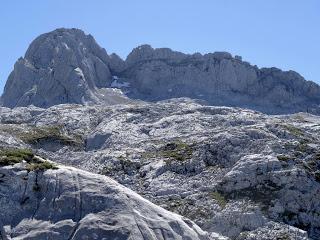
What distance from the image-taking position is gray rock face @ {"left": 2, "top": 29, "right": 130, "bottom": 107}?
155375mm

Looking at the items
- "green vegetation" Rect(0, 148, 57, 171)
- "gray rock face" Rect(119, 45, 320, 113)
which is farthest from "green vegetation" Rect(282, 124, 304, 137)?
"gray rock face" Rect(119, 45, 320, 113)

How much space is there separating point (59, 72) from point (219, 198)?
4643 inches

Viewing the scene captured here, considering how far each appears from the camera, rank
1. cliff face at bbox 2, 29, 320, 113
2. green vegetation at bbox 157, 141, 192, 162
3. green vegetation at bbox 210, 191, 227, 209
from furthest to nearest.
A: cliff face at bbox 2, 29, 320, 113 → green vegetation at bbox 157, 141, 192, 162 → green vegetation at bbox 210, 191, 227, 209

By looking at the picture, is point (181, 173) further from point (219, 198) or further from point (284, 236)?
point (284, 236)

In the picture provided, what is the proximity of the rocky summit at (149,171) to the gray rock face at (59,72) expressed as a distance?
59cm

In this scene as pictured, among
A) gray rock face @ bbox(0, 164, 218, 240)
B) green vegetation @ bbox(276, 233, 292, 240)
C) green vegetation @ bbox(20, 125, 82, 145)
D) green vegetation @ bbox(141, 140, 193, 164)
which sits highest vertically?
green vegetation @ bbox(20, 125, 82, 145)

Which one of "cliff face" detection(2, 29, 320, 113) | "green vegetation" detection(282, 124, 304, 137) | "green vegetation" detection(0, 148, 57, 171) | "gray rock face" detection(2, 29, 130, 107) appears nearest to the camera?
"green vegetation" detection(0, 148, 57, 171)

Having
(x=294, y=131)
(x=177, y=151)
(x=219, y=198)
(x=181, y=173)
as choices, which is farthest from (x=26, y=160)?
(x=294, y=131)

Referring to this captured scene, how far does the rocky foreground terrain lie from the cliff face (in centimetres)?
7604

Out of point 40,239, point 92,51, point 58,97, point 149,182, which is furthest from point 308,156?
point 92,51

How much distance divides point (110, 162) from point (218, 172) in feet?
45.0

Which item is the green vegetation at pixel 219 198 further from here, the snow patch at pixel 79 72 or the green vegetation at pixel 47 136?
the snow patch at pixel 79 72

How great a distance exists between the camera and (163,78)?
181625 mm

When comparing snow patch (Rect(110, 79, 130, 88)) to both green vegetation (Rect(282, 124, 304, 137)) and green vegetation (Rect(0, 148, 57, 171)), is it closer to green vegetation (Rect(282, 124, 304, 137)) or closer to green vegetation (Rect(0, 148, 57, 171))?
green vegetation (Rect(282, 124, 304, 137))
